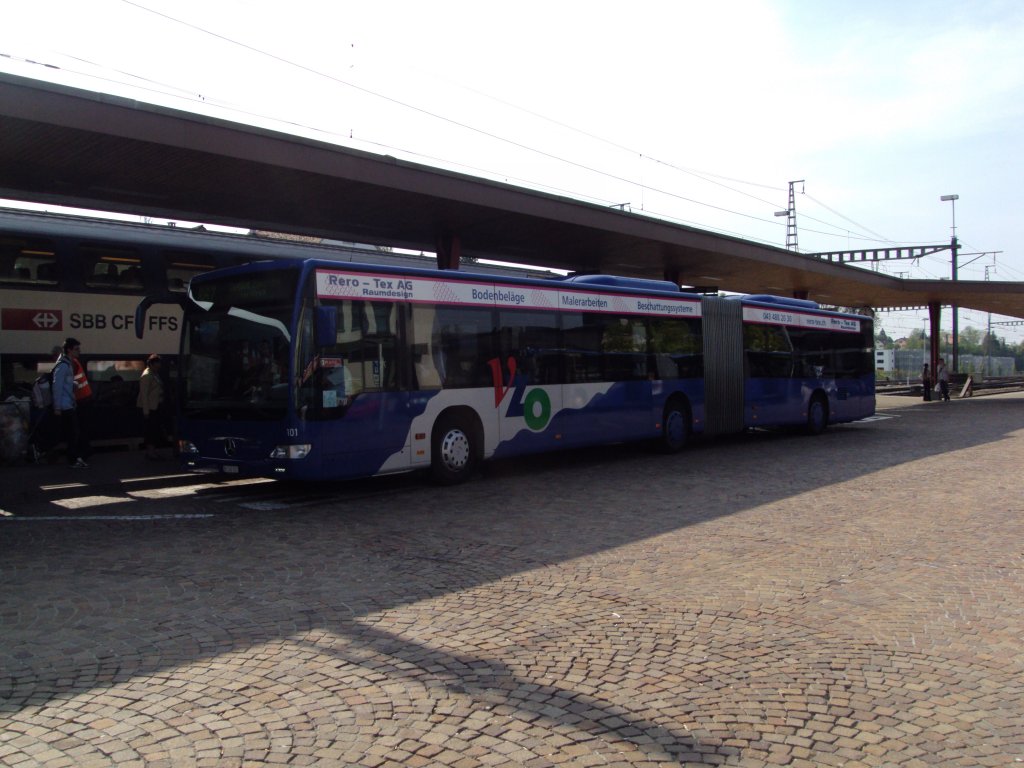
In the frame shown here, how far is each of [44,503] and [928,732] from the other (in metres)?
10.6

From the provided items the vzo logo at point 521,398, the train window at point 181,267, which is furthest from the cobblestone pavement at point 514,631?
the train window at point 181,267

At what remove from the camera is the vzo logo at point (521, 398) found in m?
13.4

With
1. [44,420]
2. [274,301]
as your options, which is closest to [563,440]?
[274,301]

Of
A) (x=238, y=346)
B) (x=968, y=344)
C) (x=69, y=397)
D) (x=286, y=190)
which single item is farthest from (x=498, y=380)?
(x=968, y=344)

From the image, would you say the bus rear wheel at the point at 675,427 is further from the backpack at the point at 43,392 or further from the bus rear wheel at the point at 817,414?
the backpack at the point at 43,392

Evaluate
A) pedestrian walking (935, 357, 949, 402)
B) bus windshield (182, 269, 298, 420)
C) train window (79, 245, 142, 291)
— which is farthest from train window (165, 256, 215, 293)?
pedestrian walking (935, 357, 949, 402)

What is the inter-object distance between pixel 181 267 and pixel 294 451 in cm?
780

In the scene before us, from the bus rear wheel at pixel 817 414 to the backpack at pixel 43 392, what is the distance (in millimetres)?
16628

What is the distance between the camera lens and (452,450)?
12.6m

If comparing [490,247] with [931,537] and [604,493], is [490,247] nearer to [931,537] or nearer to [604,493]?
[604,493]

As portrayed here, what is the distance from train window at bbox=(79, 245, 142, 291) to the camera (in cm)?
1549

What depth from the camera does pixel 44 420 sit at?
14844 millimetres

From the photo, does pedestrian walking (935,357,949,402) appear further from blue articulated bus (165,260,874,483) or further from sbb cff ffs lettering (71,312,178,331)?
sbb cff ffs lettering (71,312,178,331)

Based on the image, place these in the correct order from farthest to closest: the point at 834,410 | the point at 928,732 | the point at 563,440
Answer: the point at 834,410
the point at 563,440
the point at 928,732
